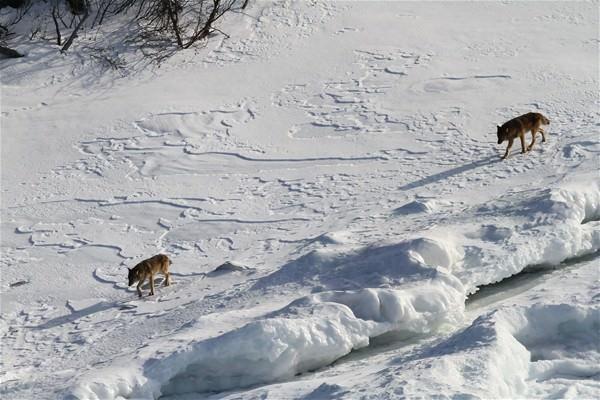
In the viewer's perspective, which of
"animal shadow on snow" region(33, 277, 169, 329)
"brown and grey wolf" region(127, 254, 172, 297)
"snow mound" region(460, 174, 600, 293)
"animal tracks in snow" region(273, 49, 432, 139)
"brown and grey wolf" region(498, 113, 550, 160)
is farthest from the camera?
"animal tracks in snow" region(273, 49, 432, 139)

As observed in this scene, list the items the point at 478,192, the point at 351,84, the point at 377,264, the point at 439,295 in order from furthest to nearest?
the point at 351,84
the point at 478,192
the point at 377,264
the point at 439,295

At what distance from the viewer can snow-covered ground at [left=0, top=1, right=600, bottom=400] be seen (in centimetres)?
1112

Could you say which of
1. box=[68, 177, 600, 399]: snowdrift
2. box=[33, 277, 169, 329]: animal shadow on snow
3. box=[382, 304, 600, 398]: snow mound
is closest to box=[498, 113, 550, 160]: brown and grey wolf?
box=[68, 177, 600, 399]: snowdrift

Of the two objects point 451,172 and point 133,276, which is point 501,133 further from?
point 133,276

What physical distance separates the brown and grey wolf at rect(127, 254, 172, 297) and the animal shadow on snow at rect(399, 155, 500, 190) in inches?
160

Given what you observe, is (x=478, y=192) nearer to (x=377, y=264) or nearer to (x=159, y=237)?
(x=377, y=264)

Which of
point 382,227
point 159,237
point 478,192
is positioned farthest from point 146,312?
point 478,192

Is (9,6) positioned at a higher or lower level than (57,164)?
higher

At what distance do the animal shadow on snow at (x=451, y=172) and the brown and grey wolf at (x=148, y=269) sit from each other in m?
4.06

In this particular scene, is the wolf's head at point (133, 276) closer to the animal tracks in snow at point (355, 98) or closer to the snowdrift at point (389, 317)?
the snowdrift at point (389, 317)

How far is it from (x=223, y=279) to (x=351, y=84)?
22.4 ft

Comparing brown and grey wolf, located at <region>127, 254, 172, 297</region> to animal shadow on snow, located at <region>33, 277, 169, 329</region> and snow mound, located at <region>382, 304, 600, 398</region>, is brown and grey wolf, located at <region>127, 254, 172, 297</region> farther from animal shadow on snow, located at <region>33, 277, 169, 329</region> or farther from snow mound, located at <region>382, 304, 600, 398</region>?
snow mound, located at <region>382, 304, 600, 398</region>

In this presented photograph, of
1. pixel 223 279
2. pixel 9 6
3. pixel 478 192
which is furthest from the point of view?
pixel 9 6

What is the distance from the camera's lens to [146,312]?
530 inches
